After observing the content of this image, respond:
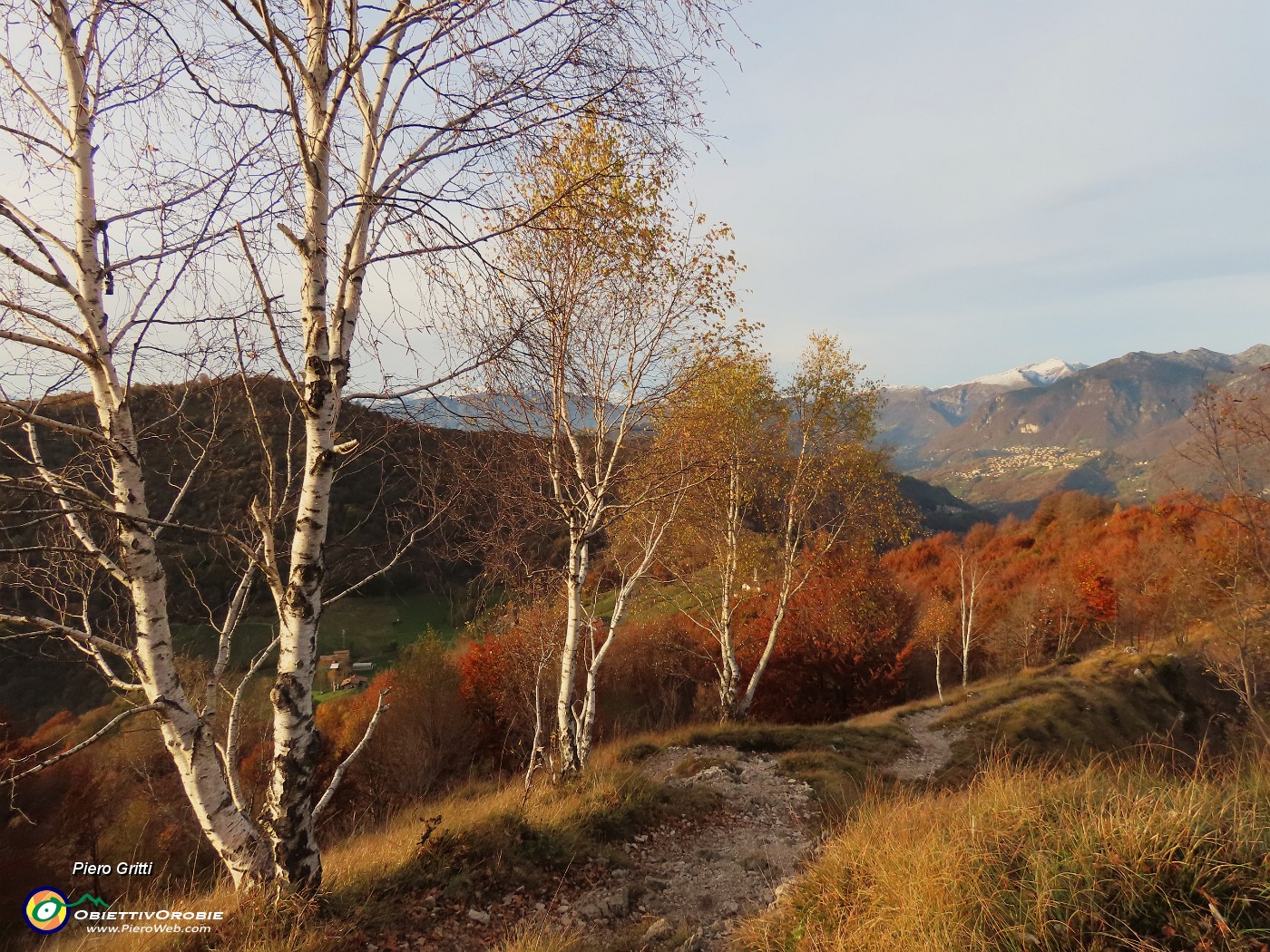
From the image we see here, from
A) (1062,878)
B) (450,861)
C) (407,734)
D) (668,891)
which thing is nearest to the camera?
(1062,878)

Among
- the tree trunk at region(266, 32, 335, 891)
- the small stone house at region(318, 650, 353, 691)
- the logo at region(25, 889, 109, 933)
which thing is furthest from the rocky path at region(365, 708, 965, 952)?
the small stone house at region(318, 650, 353, 691)

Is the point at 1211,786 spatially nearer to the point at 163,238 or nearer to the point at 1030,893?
the point at 1030,893

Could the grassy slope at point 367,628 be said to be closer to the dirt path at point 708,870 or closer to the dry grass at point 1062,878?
the dirt path at point 708,870

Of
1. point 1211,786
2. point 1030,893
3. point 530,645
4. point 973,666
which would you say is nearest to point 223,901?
point 1030,893

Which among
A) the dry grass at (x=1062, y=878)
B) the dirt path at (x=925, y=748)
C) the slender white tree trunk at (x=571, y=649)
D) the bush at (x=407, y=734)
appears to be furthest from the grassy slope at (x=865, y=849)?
the bush at (x=407, y=734)

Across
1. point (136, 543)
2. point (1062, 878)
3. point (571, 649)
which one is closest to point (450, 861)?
point (571, 649)

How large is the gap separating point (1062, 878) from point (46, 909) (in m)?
8.62

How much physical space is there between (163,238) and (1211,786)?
793 cm

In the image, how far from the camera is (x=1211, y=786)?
405 cm

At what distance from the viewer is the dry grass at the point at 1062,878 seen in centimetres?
306

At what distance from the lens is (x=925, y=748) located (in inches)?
631

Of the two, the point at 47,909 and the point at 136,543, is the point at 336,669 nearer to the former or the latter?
the point at 47,909

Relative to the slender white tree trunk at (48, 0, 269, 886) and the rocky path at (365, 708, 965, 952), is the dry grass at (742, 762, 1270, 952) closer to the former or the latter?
the rocky path at (365, 708, 965, 952)

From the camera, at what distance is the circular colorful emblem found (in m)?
5.62
